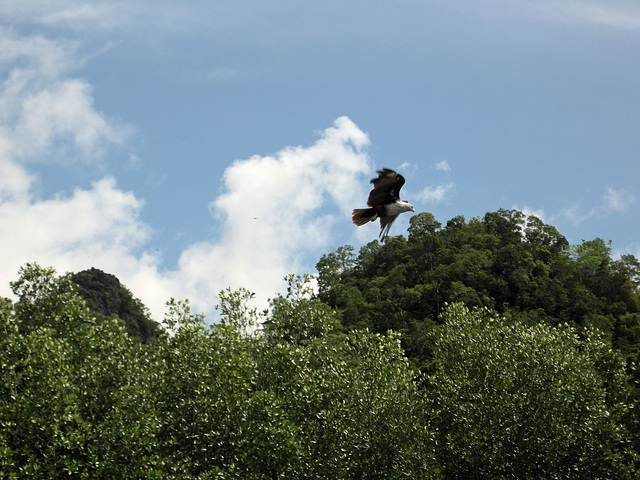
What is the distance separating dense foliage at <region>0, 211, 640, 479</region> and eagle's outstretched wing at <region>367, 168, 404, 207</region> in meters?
8.37

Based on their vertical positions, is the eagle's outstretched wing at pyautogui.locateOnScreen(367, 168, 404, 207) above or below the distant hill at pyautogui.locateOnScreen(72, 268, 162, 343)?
below

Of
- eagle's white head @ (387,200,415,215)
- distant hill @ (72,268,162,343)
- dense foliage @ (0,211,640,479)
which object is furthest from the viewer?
distant hill @ (72,268,162,343)

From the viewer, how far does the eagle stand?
12.9 metres

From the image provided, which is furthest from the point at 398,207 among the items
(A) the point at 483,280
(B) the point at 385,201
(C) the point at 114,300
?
(C) the point at 114,300

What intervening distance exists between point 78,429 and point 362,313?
173 ft

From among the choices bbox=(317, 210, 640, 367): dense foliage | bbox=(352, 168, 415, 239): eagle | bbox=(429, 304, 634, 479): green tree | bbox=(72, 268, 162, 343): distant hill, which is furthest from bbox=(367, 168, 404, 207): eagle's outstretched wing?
bbox=(72, 268, 162, 343): distant hill

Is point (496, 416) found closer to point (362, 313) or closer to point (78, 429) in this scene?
point (78, 429)

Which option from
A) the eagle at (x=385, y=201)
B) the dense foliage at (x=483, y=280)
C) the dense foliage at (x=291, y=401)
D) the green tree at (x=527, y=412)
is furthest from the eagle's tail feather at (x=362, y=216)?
the dense foliage at (x=483, y=280)

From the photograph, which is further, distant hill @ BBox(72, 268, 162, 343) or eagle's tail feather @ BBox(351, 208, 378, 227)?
distant hill @ BBox(72, 268, 162, 343)

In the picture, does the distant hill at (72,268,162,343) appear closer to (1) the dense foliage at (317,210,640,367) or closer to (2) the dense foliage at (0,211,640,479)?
(1) the dense foliage at (317,210,640,367)

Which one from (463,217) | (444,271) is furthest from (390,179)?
(463,217)

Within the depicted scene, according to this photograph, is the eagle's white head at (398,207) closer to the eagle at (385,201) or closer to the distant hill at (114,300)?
the eagle at (385,201)

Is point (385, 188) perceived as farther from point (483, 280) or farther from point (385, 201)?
point (483, 280)

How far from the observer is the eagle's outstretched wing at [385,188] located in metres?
12.9
